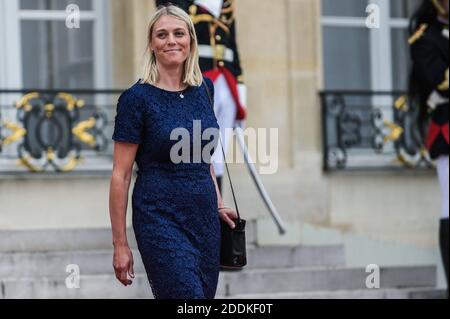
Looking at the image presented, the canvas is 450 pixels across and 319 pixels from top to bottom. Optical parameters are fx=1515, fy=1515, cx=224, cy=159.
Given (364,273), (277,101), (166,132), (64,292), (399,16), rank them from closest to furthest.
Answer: (166,132), (64,292), (364,273), (277,101), (399,16)

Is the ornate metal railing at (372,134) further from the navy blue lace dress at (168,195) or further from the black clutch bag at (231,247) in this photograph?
the navy blue lace dress at (168,195)

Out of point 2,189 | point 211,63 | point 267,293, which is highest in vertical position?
point 211,63

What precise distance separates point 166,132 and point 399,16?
6.82 m

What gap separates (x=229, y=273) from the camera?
9836 mm

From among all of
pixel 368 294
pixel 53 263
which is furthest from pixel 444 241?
pixel 53 263

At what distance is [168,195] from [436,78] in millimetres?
3869

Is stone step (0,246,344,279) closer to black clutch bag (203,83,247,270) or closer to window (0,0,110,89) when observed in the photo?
window (0,0,110,89)

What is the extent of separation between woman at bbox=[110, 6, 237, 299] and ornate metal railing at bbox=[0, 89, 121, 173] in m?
4.64

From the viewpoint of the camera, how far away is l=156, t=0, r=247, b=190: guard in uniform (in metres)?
9.55

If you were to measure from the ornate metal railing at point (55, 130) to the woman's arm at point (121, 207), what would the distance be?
468 centimetres

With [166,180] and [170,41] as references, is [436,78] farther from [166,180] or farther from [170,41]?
[166,180]

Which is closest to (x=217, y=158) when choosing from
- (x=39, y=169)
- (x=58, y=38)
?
(x=39, y=169)
